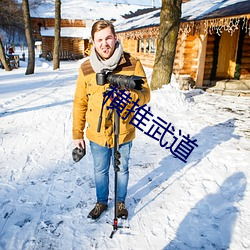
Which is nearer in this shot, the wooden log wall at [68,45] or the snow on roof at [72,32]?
the snow on roof at [72,32]

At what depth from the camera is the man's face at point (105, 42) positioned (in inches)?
71.6

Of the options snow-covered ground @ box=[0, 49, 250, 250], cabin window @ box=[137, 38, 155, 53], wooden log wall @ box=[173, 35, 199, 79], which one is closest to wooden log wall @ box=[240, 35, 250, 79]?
wooden log wall @ box=[173, 35, 199, 79]

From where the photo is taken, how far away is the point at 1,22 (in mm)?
28500

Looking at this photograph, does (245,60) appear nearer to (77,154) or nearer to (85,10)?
(77,154)

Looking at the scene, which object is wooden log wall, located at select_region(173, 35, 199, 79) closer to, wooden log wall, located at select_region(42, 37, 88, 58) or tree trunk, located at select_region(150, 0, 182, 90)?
tree trunk, located at select_region(150, 0, 182, 90)

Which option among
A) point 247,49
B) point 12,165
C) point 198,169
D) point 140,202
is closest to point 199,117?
point 198,169

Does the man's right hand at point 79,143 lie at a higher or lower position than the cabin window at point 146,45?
lower

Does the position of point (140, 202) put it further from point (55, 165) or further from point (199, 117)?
point (199, 117)

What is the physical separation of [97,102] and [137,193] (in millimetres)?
1463

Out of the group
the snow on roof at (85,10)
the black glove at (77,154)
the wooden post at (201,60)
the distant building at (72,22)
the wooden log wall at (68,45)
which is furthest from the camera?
the snow on roof at (85,10)

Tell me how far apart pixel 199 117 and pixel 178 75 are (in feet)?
14.9

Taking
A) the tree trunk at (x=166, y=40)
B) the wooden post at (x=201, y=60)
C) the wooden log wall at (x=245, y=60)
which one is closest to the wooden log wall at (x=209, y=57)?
the wooden post at (x=201, y=60)

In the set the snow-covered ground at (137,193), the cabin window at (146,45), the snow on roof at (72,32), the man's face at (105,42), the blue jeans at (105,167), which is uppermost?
the snow on roof at (72,32)

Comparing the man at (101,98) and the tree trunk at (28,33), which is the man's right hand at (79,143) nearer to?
the man at (101,98)
